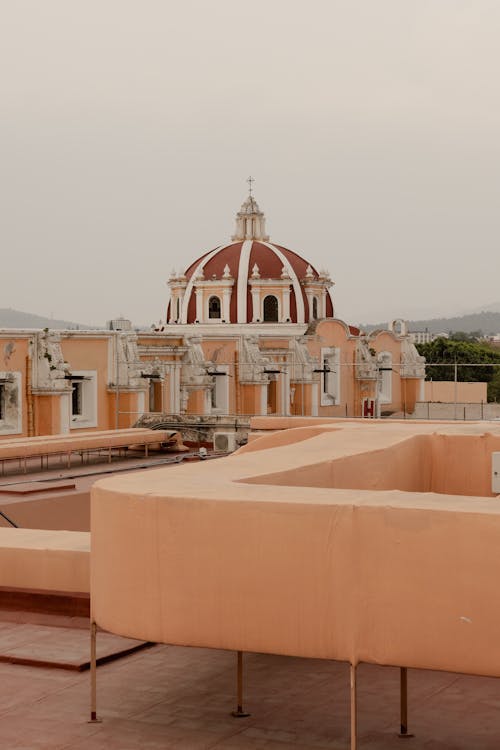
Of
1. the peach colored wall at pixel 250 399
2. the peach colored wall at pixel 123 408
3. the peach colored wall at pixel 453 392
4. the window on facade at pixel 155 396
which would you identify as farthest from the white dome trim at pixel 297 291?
the peach colored wall at pixel 123 408

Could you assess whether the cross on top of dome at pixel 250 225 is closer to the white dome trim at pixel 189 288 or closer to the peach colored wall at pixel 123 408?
the white dome trim at pixel 189 288

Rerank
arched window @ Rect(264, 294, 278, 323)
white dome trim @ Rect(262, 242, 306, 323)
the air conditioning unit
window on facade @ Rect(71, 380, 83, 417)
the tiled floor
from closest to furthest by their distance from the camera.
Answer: the tiled floor
the air conditioning unit
window on facade @ Rect(71, 380, 83, 417)
arched window @ Rect(264, 294, 278, 323)
white dome trim @ Rect(262, 242, 306, 323)

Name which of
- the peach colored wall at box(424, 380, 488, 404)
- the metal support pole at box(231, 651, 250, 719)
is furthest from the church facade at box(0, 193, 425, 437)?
the metal support pole at box(231, 651, 250, 719)

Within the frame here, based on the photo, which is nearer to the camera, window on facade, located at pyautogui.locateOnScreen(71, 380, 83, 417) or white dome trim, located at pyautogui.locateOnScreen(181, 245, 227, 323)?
window on facade, located at pyautogui.locateOnScreen(71, 380, 83, 417)

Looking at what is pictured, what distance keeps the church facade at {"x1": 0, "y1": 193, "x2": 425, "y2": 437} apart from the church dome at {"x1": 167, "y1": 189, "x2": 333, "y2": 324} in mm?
59

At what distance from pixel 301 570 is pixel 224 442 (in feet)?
65.5

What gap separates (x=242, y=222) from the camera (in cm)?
6656

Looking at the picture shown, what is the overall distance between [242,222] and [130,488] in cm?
5871

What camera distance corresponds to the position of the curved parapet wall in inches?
296

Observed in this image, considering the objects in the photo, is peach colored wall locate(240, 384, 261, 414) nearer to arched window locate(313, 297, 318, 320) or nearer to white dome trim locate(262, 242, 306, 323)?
white dome trim locate(262, 242, 306, 323)

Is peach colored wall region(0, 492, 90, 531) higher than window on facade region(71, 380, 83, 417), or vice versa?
window on facade region(71, 380, 83, 417)

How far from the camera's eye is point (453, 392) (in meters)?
68.8

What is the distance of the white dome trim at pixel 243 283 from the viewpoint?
59.5 metres

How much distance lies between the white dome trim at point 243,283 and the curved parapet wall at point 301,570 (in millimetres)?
50545
